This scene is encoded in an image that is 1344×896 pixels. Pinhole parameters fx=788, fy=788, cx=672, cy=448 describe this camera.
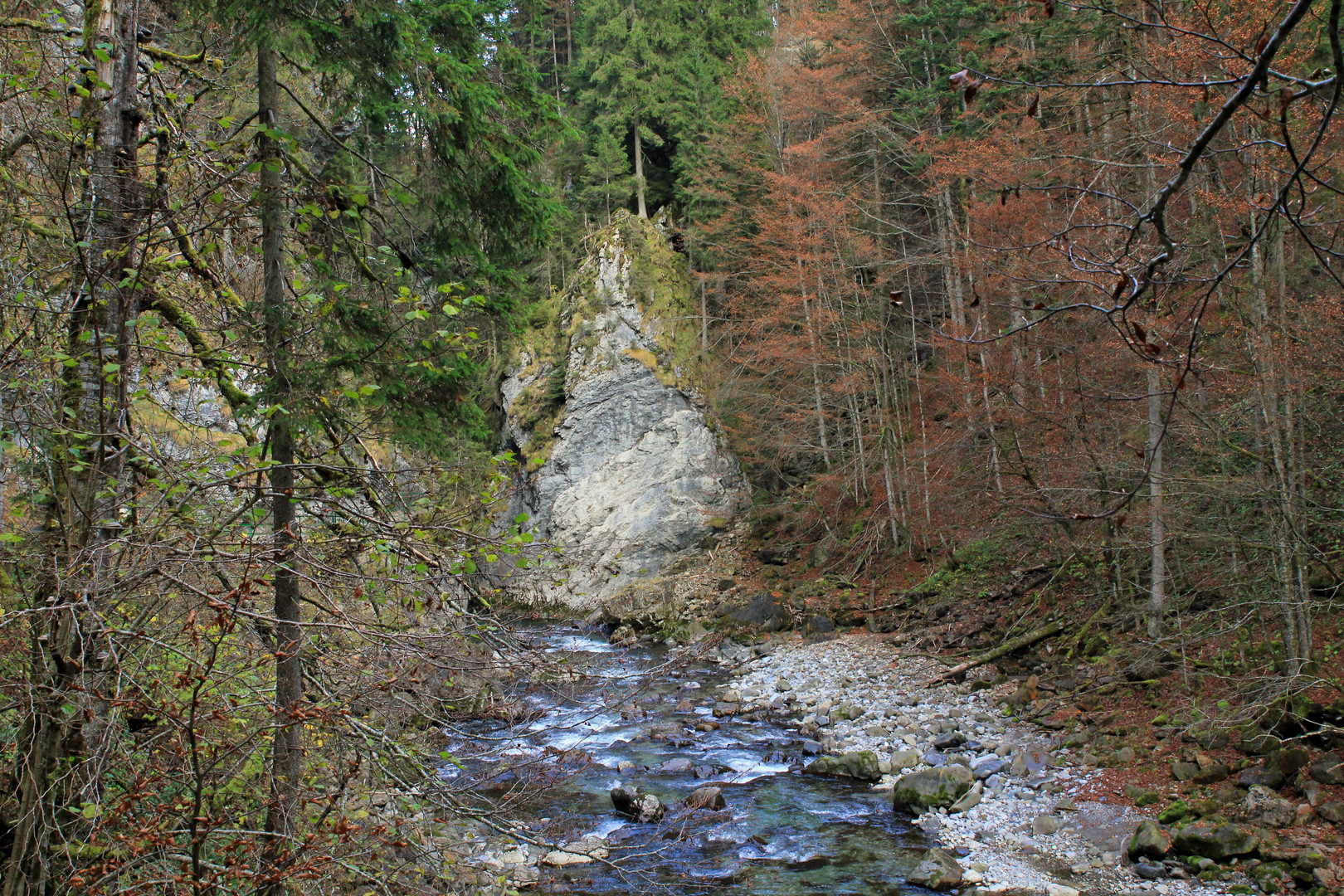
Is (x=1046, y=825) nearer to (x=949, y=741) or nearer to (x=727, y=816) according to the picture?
(x=949, y=741)

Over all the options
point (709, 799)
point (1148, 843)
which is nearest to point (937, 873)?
point (1148, 843)

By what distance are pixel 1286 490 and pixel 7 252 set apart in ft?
29.1

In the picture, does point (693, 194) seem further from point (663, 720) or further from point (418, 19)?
point (418, 19)

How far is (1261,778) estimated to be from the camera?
6.38 metres

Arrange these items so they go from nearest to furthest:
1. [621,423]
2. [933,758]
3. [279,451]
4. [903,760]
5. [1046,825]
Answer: [279,451], [1046,825], [933,758], [903,760], [621,423]

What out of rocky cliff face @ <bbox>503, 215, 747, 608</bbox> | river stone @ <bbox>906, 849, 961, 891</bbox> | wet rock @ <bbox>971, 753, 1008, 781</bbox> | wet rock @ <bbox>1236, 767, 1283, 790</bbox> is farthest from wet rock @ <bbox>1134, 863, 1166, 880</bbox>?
rocky cliff face @ <bbox>503, 215, 747, 608</bbox>

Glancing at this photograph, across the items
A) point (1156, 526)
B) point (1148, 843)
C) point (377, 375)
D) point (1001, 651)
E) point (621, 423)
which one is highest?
point (621, 423)

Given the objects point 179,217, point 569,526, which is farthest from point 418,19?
point 569,526

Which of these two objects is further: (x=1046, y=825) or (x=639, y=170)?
(x=639, y=170)

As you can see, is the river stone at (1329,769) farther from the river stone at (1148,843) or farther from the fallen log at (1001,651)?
the fallen log at (1001,651)

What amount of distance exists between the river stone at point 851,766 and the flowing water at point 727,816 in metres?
0.12

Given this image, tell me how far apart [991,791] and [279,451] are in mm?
7203

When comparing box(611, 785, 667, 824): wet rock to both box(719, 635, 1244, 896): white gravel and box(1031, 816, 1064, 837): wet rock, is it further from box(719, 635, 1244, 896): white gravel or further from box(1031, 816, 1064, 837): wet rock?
box(1031, 816, 1064, 837): wet rock

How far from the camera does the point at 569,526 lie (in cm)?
2294
